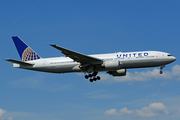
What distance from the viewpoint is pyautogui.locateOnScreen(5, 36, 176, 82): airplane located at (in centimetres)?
3516

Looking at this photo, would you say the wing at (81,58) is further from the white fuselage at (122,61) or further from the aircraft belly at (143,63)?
the aircraft belly at (143,63)

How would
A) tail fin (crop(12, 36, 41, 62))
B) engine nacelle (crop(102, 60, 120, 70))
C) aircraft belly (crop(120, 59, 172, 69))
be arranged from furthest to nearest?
tail fin (crop(12, 36, 41, 62)) < aircraft belly (crop(120, 59, 172, 69)) < engine nacelle (crop(102, 60, 120, 70))

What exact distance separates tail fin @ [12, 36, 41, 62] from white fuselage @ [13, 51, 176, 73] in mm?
2774

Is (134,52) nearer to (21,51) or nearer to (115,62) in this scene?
(115,62)

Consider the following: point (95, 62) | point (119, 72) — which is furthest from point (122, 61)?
point (119, 72)

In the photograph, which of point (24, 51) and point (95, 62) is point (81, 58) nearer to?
point (95, 62)

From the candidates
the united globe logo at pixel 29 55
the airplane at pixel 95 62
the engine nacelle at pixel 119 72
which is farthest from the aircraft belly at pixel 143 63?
the united globe logo at pixel 29 55

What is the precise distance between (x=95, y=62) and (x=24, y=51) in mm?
12828

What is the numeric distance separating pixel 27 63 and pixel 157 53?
1862cm

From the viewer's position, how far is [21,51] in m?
42.2

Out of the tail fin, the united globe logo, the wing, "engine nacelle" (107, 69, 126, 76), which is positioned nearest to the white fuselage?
the wing

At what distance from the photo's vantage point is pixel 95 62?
118ft

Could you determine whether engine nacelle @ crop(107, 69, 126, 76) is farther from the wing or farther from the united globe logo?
the united globe logo

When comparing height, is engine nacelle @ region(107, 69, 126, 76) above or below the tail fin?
below
